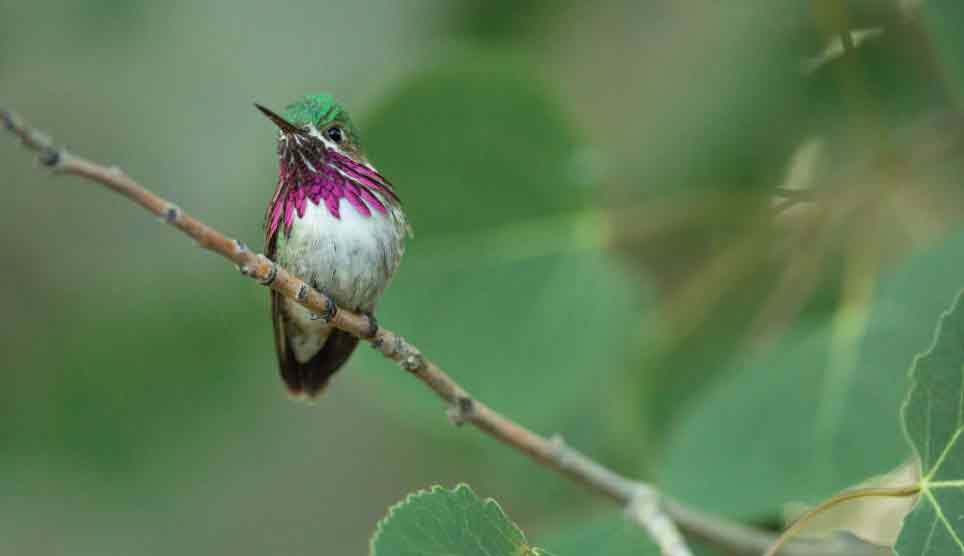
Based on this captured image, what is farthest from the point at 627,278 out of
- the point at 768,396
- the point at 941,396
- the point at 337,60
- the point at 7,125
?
the point at 337,60

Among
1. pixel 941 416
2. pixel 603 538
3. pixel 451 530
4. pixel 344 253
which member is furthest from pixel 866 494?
pixel 603 538

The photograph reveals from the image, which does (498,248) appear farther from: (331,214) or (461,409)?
(461,409)

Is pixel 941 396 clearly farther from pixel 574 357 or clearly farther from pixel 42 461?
pixel 42 461

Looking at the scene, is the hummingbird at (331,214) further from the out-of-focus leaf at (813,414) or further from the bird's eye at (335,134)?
the out-of-focus leaf at (813,414)

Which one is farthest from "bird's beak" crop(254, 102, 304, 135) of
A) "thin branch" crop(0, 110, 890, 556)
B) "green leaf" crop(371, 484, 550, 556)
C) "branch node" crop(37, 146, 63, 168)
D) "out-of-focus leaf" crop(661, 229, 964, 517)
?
"out-of-focus leaf" crop(661, 229, 964, 517)

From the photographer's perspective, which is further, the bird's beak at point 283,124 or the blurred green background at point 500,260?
the blurred green background at point 500,260

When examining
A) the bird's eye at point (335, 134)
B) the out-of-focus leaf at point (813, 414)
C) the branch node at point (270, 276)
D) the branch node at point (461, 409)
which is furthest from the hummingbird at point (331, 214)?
the out-of-focus leaf at point (813, 414)

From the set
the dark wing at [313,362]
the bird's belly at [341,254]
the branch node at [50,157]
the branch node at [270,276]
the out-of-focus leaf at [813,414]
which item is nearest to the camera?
the branch node at [50,157]
